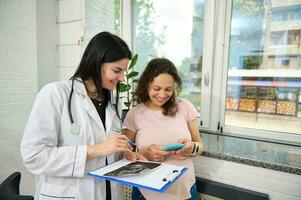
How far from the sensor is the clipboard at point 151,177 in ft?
2.67

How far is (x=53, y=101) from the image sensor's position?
0.92 m

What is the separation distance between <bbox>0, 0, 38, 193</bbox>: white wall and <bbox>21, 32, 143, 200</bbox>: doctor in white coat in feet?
5.37

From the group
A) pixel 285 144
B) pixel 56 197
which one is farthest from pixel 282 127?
pixel 56 197

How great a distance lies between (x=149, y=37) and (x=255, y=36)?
108cm

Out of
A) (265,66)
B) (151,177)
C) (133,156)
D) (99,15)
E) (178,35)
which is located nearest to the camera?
(151,177)

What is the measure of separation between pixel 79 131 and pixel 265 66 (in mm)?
1617

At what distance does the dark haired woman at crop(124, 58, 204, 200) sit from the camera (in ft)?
3.97

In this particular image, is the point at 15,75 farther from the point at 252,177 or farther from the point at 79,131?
the point at 252,177

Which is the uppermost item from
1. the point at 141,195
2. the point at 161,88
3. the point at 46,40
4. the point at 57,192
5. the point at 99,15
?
the point at 99,15

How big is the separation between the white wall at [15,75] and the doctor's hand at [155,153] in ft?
5.86

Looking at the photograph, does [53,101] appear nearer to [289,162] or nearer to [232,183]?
[232,183]

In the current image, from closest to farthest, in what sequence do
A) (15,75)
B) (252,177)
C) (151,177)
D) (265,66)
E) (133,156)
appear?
(151,177) → (133,156) → (252,177) → (265,66) → (15,75)

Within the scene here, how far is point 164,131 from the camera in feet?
4.14

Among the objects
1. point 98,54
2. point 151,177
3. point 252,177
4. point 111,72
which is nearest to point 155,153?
point 151,177
